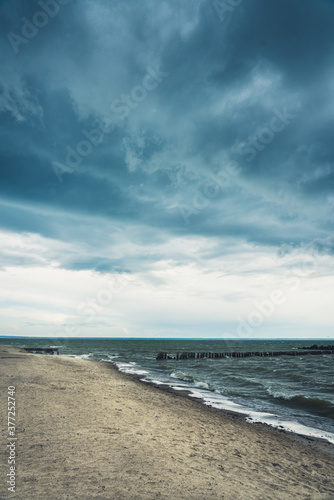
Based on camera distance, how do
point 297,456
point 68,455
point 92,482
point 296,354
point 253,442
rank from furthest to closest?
point 296,354
point 253,442
point 297,456
point 68,455
point 92,482

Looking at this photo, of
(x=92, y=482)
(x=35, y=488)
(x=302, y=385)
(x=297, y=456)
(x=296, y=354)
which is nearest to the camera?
(x=35, y=488)

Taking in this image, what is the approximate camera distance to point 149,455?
721 cm

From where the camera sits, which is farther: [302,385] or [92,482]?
[302,385]

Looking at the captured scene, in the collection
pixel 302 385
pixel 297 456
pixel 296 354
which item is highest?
pixel 297 456

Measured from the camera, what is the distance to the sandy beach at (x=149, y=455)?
5.64 meters

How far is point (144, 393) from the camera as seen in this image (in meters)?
16.8

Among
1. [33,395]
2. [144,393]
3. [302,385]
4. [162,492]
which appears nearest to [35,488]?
[162,492]

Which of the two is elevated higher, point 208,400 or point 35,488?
point 35,488

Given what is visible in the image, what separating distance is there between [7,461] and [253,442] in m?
7.28

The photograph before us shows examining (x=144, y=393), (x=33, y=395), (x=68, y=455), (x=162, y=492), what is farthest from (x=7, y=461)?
(x=144, y=393)

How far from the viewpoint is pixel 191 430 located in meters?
10.2

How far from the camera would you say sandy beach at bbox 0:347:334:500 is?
5645mm

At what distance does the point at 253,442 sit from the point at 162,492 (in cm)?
537

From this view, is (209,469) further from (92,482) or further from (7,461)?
(7,461)
